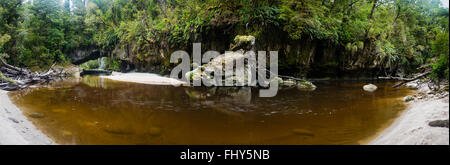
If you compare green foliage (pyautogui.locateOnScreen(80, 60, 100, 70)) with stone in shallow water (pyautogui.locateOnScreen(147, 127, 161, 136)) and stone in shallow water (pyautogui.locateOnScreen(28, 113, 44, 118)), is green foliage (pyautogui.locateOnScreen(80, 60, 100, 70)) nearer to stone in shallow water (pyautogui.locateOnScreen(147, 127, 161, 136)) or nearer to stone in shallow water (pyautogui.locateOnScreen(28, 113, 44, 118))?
stone in shallow water (pyautogui.locateOnScreen(28, 113, 44, 118))

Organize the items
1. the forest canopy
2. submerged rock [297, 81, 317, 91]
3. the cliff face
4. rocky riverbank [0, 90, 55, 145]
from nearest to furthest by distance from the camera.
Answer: rocky riverbank [0, 90, 55, 145]
submerged rock [297, 81, 317, 91]
the forest canopy
the cliff face

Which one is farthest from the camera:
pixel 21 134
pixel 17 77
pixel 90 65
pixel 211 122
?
pixel 90 65

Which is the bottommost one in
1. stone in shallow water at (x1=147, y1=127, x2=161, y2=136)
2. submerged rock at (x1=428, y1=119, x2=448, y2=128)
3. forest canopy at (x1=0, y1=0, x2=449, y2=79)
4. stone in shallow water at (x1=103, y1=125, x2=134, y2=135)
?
stone in shallow water at (x1=147, y1=127, x2=161, y2=136)

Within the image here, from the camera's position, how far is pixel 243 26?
15.3m

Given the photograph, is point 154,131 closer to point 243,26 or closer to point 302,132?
point 302,132

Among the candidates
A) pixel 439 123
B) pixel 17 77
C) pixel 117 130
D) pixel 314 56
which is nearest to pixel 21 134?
pixel 117 130

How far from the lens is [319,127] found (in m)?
4.94

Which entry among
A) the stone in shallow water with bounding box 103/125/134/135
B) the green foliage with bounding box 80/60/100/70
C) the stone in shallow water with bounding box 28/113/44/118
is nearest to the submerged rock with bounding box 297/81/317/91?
the stone in shallow water with bounding box 103/125/134/135

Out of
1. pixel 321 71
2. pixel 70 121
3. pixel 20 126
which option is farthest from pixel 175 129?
pixel 321 71

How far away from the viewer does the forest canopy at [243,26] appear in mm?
14766

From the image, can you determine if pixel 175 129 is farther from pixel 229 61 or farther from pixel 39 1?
pixel 39 1

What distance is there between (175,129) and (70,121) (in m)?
2.91

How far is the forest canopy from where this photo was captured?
14766mm

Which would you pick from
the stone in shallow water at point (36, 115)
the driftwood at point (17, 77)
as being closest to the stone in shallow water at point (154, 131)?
the stone in shallow water at point (36, 115)
